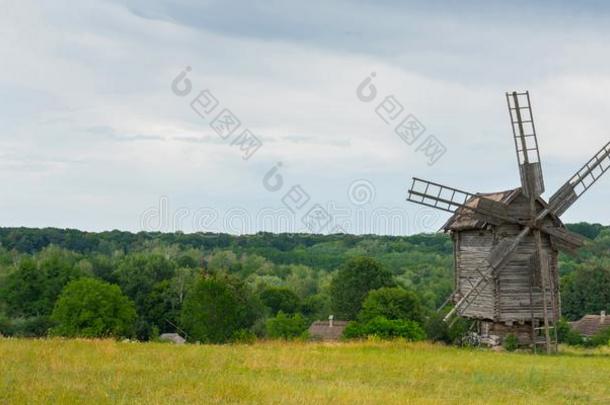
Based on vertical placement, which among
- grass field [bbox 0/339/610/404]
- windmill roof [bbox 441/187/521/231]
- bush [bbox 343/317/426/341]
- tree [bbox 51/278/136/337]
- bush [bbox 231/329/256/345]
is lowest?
grass field [bbox 0/339/610/404]

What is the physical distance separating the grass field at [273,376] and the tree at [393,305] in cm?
1508

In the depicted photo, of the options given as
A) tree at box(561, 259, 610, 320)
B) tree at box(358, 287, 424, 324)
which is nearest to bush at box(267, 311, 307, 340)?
tree at box(358, 287, 424, 324)

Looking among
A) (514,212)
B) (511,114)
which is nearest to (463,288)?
(514,212)

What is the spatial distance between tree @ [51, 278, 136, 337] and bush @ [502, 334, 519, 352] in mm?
32998

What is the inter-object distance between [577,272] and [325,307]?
26861mm

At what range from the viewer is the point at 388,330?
2984cm

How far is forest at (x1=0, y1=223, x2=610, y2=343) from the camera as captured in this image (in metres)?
43.5

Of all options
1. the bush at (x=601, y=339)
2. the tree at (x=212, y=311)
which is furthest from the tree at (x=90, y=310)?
the bush at (x=601, y=339)

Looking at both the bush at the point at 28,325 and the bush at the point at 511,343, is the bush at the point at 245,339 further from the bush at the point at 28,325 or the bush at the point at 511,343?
the bush at the point at 28,325

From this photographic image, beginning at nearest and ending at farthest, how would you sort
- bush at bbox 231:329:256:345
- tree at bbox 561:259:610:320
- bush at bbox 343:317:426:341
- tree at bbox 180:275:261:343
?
1. bush at bbox 231:329:256:345
2. bush at bbox 343:317:426:341
3. tree at bbox 180:275:261:343
4. tree at bbox 561:259:610:320

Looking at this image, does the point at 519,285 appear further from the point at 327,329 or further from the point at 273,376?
the point at 327,329

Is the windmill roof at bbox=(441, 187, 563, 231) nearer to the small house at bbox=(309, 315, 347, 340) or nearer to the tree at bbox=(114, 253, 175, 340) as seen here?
the small house at bbox=(309, 315, 347, 340)

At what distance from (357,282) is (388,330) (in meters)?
29.5

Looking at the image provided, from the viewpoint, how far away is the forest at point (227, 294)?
43.5m
